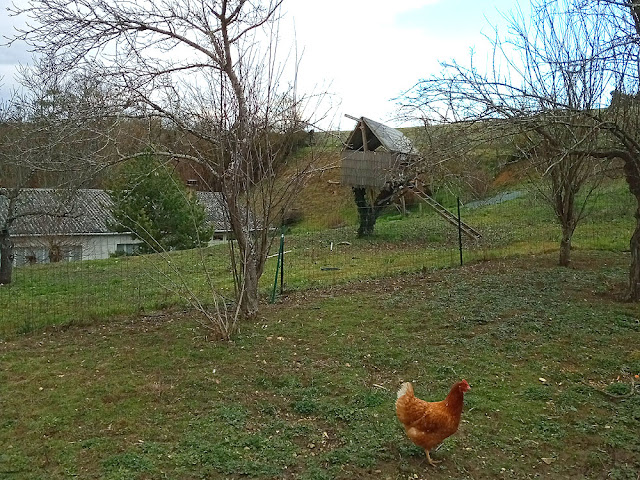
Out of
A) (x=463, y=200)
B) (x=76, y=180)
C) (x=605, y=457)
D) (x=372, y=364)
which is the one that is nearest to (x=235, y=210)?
(x=76, y=180)

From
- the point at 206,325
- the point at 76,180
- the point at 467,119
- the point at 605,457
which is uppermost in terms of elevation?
the point at 467,119

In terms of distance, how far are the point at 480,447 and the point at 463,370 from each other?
54.6 inches

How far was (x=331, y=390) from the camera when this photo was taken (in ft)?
15.0

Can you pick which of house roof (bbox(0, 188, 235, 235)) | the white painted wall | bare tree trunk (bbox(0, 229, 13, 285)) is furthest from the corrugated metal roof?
bare tree trunk (bbox(0, 229, 13, 285))

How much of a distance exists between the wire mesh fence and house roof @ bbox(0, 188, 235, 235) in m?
0.98

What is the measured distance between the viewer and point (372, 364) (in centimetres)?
521

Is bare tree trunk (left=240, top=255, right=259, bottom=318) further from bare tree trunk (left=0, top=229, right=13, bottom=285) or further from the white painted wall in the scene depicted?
the white painted wall

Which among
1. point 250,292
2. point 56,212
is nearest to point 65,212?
point 56,212

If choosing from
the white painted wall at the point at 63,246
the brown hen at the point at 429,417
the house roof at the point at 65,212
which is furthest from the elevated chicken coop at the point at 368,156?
the brown hen at the point at 429,417

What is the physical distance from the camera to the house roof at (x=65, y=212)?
7.04 metres

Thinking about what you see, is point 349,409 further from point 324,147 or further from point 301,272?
point 301,272

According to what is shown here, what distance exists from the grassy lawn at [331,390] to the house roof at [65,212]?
1.65 meters

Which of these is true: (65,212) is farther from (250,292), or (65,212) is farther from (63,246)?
(63,246)

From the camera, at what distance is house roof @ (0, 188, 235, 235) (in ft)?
23.1
